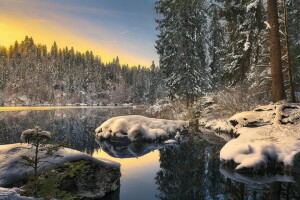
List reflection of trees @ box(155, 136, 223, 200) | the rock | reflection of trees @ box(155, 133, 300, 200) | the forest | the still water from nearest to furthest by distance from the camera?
the rock, reflection of trees @ box(155, 133, 300, 200), the still water, reflection of trees @ box(155, 136, 223, 200), the forest

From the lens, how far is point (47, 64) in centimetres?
15538

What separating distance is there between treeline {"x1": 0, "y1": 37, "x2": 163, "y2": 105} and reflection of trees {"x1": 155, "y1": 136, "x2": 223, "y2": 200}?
11083cm

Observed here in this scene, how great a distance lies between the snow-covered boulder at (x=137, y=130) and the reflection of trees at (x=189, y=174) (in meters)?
2.99

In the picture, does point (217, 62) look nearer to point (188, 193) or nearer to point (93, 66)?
point (188, 193)

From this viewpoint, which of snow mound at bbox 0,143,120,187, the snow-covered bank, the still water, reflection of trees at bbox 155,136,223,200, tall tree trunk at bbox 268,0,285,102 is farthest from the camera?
tall tree trunk at bbox 268,0,285,102

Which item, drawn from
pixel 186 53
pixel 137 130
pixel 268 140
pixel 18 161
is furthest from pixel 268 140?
pixel 186 53

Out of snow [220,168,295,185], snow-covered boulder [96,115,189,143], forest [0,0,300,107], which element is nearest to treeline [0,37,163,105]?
forest [0,0,300,107]

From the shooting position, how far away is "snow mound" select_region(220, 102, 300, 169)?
10.9 m

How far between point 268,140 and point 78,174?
7557 millimetres

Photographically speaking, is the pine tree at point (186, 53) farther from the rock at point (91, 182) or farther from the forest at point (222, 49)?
the rock at point (91, 182)

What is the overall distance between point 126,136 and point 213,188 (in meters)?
11.0

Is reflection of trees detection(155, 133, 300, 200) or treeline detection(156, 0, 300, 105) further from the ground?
treeline detection(156, 0, 300, 105)

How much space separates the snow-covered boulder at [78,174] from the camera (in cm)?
722

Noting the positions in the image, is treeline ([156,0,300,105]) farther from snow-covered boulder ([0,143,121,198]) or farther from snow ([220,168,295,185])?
snow-covered boulder ([0,143,121,198])
